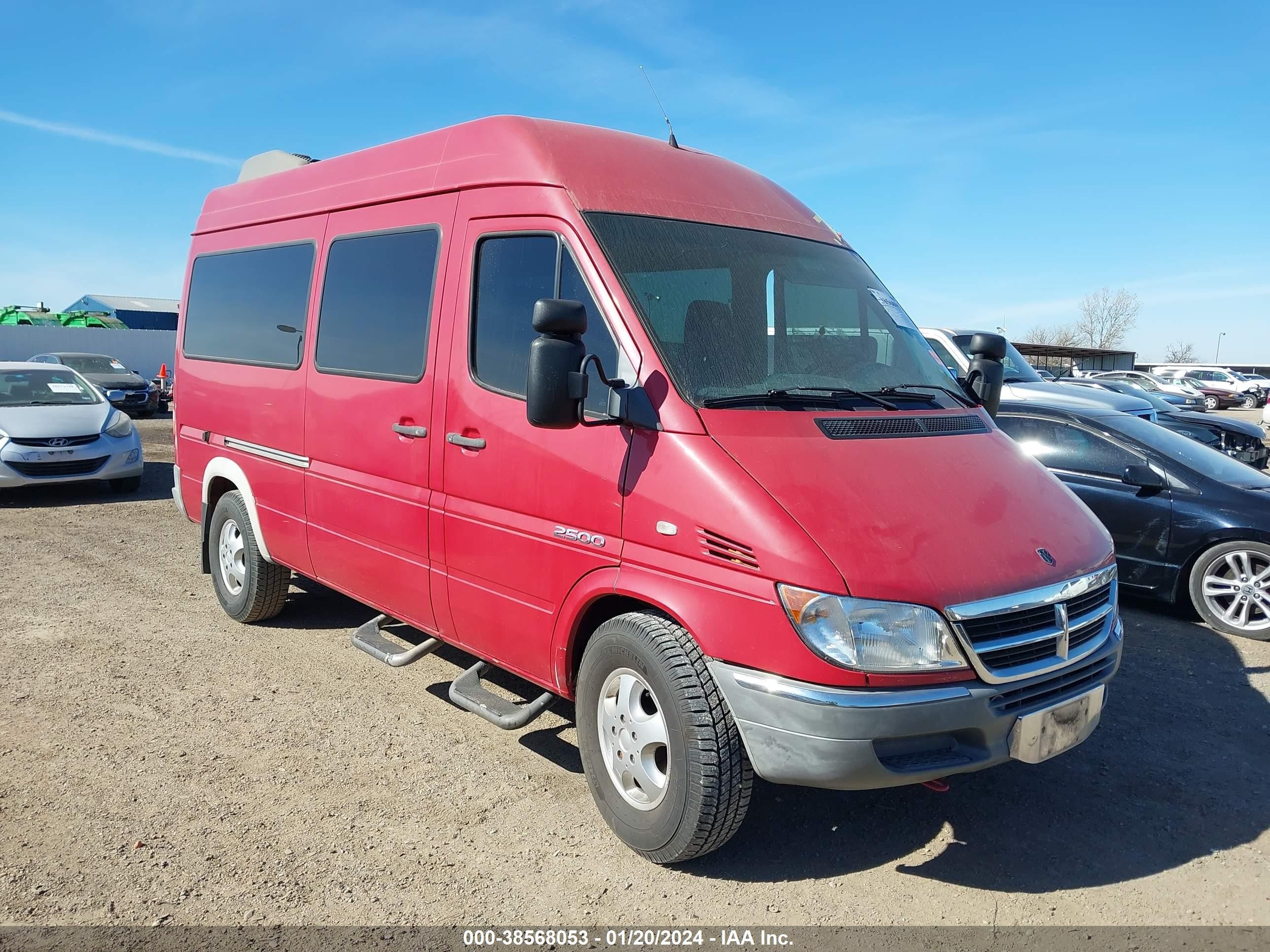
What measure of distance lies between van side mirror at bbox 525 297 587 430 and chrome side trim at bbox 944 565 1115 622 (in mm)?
1470

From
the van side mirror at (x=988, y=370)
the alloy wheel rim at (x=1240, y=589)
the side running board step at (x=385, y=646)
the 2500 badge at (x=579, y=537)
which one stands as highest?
the van side mirror at (x=988, y=370)

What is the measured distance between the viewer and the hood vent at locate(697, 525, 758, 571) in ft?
10.2

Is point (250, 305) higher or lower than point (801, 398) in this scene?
higher

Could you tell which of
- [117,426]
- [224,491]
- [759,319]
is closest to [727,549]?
[759,319]

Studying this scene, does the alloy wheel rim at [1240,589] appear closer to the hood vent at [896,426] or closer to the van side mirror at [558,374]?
the hood vent at [896,426]

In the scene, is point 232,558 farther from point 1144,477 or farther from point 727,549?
point 1144,477

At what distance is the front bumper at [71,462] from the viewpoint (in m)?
10.6

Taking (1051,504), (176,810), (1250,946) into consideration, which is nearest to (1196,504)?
(1051,504)

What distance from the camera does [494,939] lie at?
10.2 feet

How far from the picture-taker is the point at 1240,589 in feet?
21.7

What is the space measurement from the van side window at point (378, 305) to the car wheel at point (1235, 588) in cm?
566

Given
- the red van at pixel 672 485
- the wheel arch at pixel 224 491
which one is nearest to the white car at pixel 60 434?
the wheel arch at pixel 224 491

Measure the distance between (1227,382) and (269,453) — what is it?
45.5 meters

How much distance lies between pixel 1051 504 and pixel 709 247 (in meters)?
1.75
